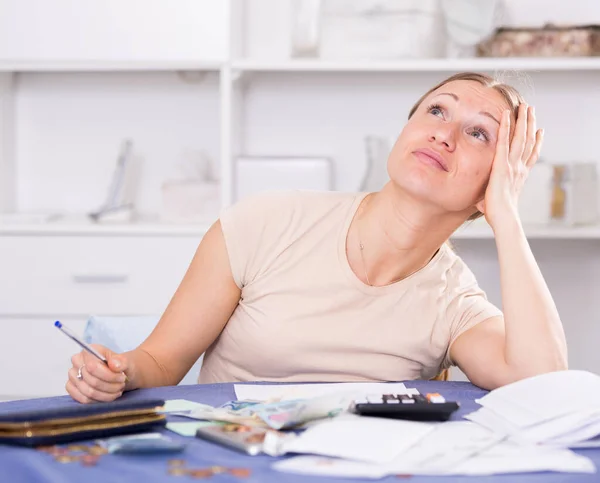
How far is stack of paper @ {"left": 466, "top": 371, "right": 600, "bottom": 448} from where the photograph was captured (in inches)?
46.0

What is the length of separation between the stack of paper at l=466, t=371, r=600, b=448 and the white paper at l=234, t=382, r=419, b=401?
20 cm

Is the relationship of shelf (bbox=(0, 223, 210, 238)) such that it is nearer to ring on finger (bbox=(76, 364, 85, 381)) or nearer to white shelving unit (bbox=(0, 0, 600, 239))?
white shelving unit (bbox=(0, 0, 600, 239))

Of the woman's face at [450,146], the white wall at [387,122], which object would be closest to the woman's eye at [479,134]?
the woman's face at [450,146]

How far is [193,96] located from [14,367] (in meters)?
1.08

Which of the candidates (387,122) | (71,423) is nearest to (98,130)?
(387,122)

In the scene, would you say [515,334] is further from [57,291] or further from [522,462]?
[57,291]

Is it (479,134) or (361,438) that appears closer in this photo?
(361,438)

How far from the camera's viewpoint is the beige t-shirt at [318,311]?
5.62 feet

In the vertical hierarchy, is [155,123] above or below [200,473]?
above

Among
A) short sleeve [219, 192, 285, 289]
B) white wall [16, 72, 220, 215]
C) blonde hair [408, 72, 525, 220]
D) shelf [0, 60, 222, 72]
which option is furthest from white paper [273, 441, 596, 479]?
white wall [16, 72, 220, 215]

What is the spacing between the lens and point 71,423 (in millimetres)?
1098

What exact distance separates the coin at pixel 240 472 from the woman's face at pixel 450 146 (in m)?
0.78

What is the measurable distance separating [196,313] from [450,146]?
542 millimetres

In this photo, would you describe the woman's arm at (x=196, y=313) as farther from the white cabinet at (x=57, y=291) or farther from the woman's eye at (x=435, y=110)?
the white cabinet at (x=57, y=291)
